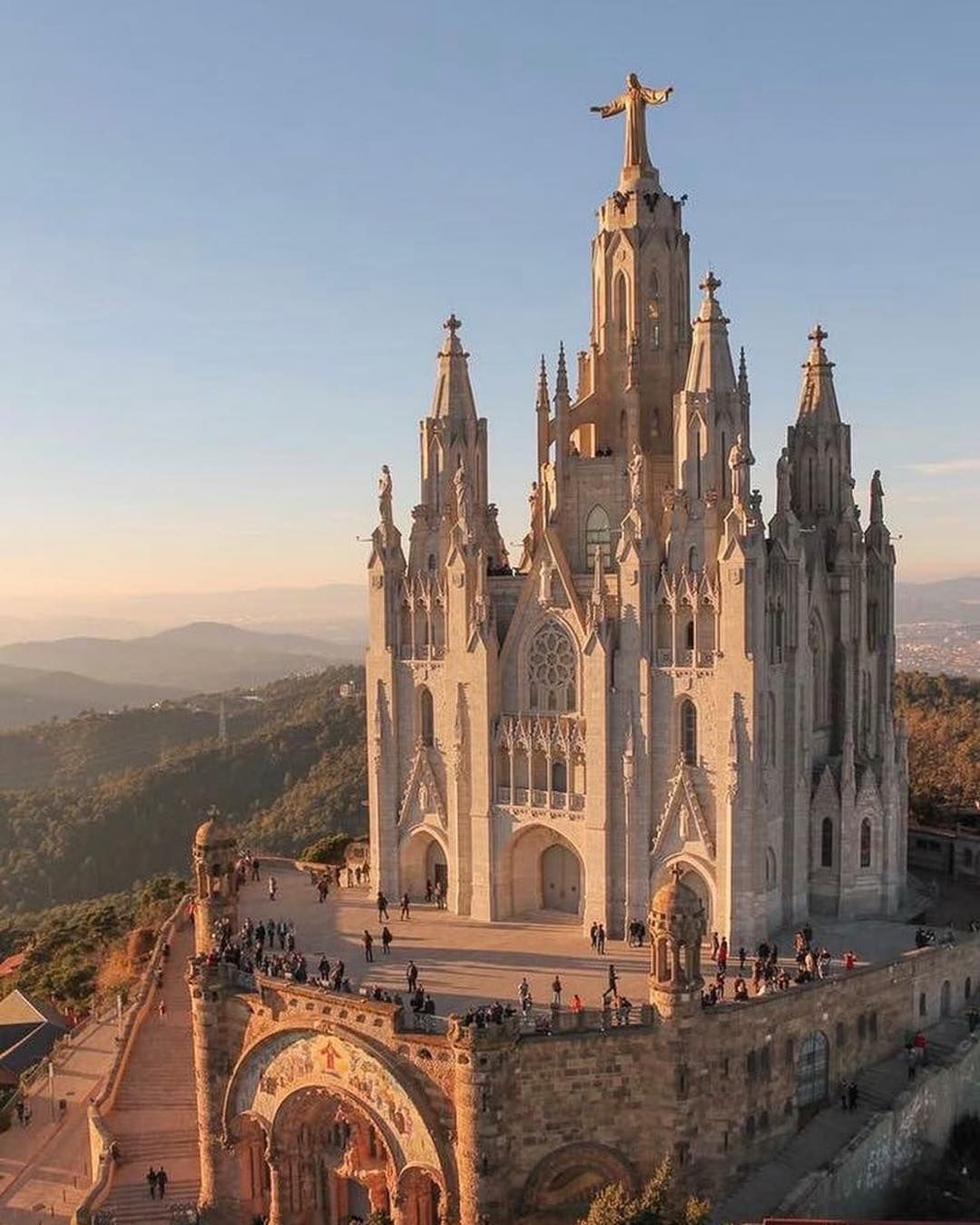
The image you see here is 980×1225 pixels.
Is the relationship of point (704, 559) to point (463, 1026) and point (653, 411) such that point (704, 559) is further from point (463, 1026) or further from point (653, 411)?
point (463, 1026)

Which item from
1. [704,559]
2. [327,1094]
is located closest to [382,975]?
[327,1094]

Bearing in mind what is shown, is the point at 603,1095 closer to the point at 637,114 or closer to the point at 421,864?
the point at 421,864

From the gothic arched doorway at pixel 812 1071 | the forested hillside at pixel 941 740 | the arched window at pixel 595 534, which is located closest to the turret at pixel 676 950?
the gothic arched doorway at pixel 812 1071

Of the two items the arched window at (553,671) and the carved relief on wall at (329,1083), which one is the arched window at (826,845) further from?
the carved relief on wall at (329,1083)

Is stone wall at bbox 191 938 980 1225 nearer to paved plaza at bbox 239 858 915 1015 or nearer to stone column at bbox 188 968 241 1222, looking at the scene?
paved plaza at bbox 239 858 915 1015

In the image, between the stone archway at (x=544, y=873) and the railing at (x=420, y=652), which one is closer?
the stone archway at (x=544, y=873)

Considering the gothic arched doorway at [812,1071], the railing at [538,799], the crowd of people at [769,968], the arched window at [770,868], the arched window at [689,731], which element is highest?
the arched window at [689,731]

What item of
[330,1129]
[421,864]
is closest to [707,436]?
Answer: [421,864]
